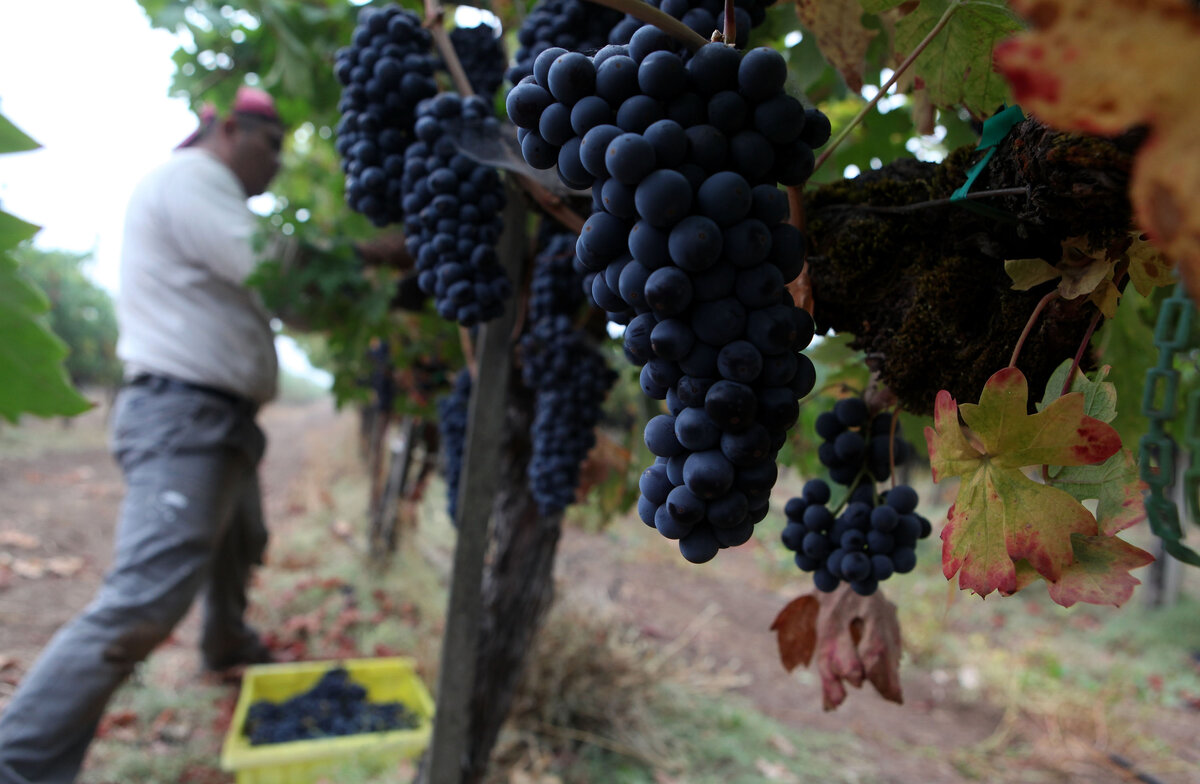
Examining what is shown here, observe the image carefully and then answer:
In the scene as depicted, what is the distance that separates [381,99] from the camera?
1.14m

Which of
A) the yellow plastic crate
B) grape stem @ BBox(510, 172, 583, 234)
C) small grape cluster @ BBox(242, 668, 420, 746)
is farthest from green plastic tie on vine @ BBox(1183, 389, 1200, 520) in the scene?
small grape cluster @ BBox(242, 668, 420, 746)

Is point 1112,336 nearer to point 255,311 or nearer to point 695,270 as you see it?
point 695,270

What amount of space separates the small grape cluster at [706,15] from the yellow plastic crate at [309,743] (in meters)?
2.00

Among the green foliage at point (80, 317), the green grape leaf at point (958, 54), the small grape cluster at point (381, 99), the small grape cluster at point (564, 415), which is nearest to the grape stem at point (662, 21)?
the green grape leaf at point (958, 54)

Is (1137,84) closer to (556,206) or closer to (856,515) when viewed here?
(856,515)

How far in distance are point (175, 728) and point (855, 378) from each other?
10.4 ft

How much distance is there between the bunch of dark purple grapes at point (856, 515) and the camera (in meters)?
0.75

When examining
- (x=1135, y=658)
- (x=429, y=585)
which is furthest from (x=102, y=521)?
(x=1135, y=658)

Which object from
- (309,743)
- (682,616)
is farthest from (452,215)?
(682,616)

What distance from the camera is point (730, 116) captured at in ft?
1.61

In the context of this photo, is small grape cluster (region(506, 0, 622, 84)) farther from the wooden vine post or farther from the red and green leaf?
the red and green leaf

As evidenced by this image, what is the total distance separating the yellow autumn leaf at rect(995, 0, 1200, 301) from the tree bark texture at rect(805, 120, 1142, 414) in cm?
22

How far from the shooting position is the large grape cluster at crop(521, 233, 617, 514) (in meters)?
1.46

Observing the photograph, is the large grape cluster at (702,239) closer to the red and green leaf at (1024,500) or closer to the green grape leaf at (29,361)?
the red and green leaf at (1024,500)
